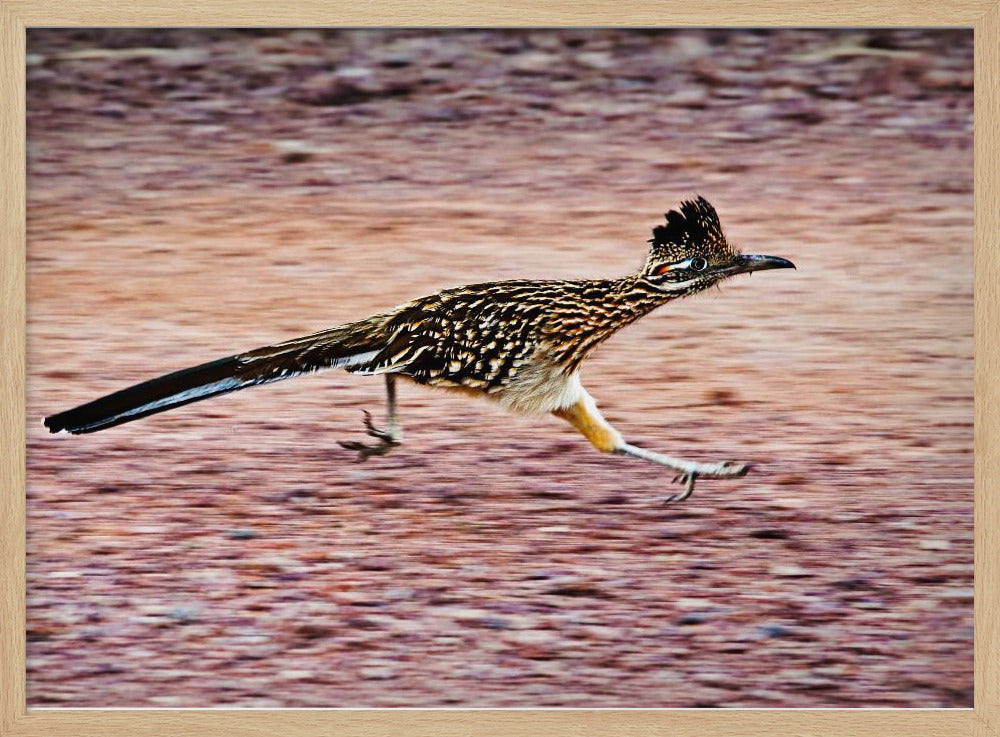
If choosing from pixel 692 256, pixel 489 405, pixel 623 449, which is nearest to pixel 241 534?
pixel 489 405

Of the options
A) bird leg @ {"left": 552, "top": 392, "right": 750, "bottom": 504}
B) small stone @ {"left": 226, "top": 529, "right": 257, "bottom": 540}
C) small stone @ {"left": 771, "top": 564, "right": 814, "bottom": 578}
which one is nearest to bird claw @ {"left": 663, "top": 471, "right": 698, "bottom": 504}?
bird leg @ {"left": 552, "top": 392, "right": 750, "bottom": 504}

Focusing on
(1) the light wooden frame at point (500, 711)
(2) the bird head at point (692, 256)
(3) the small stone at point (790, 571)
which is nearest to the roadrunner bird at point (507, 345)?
(2) the bird head at point (692, 256)

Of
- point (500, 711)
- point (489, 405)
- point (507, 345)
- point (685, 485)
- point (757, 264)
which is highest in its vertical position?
point (757, 264)

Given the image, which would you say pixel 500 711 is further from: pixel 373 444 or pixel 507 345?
pixel 507 345

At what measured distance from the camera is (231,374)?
11.3ft

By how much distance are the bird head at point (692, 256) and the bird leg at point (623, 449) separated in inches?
10.8

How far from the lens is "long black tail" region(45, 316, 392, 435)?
3.43 meters

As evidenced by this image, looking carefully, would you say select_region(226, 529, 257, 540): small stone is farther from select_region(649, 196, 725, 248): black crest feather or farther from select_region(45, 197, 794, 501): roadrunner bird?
select_region(649, 196, 725, 248): black crest feather

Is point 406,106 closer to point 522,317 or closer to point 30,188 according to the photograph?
point 522,317

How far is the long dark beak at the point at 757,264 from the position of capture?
345cm

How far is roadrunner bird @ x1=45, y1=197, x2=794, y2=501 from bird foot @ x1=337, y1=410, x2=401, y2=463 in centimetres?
2

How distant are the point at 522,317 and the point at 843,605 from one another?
841 millimetres

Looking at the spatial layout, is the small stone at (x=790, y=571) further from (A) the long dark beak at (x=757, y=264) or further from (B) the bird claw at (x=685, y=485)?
(A) the long dark beak at (x=757, y=264)

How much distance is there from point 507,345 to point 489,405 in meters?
0.13
